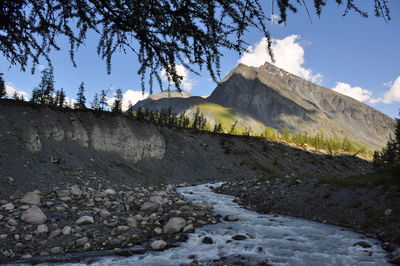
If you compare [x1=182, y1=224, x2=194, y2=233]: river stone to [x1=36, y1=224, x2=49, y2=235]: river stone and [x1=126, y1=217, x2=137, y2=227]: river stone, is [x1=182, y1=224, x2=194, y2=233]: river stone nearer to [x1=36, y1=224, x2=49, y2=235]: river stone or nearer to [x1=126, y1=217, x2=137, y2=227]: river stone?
[x1=126, y1=217, x2=137, y2=227]: river stone

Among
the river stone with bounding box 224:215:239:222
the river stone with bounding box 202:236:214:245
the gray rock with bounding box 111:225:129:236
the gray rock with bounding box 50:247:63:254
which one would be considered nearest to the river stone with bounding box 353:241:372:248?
the river stone with bounding box 224:215:239:222

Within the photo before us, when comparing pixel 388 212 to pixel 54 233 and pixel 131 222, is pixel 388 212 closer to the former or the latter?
pixel 131 222

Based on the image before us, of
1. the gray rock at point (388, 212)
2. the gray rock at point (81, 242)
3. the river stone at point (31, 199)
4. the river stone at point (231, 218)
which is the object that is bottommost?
the river stone at point (231, 218)

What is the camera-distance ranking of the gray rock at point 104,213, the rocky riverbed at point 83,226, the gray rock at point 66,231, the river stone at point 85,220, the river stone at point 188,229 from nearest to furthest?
the rocky riverbed at point 83,226 → the gray rock at point 66,231 → the river stone at point 85,220 → the river stone at point 188,229 → the gray rock at point 104,213

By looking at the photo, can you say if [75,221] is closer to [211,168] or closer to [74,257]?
[74,257]

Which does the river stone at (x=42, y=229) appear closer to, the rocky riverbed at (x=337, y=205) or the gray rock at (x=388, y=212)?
the rocky riverbed at (x=337, y=205)

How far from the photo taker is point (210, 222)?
13.3 metres

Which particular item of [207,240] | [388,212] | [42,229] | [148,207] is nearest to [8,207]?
[42,229]

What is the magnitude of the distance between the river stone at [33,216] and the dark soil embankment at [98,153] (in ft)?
14.3

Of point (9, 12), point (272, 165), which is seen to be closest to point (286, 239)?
point (9, 12)

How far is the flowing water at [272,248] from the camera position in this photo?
27.3 ft

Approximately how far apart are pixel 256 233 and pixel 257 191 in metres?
12.7

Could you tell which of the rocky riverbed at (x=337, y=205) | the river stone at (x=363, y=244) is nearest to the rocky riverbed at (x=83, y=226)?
the river stone at (x=363, y=244)

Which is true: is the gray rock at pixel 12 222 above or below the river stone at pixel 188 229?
above
